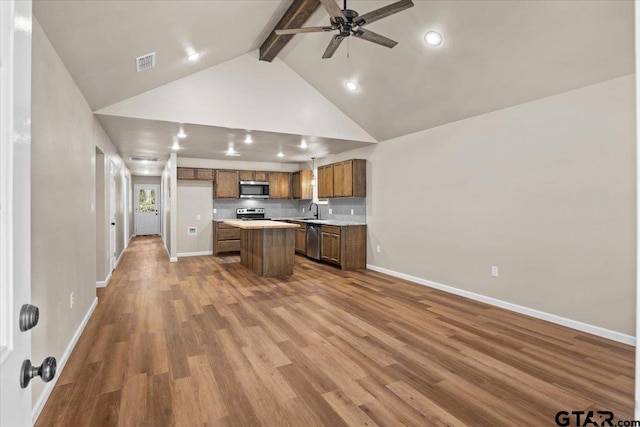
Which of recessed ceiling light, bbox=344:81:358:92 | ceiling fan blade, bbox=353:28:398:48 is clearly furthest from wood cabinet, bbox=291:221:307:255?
ceiling fan blade, bbox=353:28:398:48

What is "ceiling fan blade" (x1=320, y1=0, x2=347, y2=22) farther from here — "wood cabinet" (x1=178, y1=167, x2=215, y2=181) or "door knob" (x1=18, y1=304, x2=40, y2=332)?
"wood cabinet" (x1=178, y1=167, x2=215, y2=181)

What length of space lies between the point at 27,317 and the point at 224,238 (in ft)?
24.7

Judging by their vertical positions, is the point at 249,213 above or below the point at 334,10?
below

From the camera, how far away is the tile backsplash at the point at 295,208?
6.90 meters

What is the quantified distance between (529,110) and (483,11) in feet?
4.35

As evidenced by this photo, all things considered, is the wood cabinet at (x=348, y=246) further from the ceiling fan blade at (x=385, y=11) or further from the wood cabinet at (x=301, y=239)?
the ceiling fan blade at (x=385, y=11)

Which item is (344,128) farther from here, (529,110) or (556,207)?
(556,207)

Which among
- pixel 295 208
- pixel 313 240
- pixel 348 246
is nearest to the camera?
pixel 348 246

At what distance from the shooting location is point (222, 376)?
245cm

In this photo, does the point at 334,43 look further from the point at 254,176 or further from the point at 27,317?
the point at 254,176

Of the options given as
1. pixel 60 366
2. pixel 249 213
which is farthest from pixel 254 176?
pixel 60 366

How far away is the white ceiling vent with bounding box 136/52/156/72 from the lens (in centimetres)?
323

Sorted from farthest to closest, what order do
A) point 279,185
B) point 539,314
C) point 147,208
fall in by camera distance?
point 147,208, point 279,185, point 539,314

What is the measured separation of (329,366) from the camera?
260 cm
